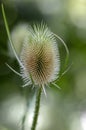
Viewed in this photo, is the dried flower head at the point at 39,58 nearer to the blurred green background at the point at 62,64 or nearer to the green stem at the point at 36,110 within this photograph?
the green stem at the point at 36,110

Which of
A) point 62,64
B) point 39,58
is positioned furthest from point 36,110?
point 62,64

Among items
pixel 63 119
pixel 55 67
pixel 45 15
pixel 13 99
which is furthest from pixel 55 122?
pixel 55 67

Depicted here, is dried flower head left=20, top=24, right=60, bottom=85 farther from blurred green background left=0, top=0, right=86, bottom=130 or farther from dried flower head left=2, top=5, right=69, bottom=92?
blurred green background left=0, top=0, right=86, bottom=130

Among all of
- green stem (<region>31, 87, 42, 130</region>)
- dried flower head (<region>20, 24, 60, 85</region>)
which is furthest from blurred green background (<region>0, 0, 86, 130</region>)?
green stem (<region>31, 87, 42, 130</region>)

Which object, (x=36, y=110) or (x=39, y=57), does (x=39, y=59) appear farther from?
(x=36, y=110)

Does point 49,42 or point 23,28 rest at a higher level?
point 49,42

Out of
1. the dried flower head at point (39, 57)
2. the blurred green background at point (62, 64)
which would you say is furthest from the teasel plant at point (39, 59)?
the blurred green background at point (62, 64)

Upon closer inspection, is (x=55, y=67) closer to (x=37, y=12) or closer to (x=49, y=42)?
(x=49, y=42)
